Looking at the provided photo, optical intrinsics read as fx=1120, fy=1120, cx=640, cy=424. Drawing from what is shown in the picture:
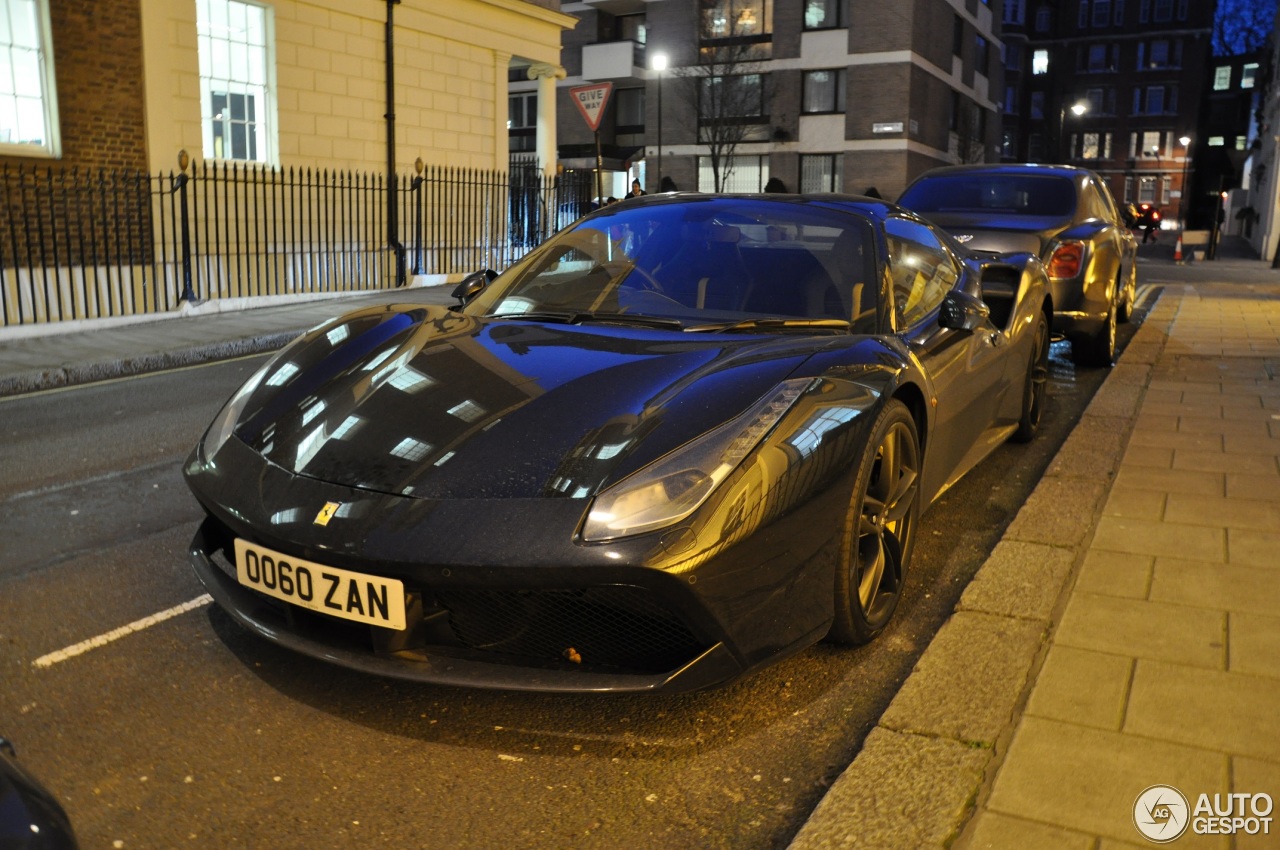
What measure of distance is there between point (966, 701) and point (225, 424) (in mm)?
2263

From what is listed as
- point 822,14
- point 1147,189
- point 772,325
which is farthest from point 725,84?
point 1147,189

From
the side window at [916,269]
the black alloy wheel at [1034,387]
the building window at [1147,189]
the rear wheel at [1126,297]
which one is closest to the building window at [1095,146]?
the building window at [1147,189]

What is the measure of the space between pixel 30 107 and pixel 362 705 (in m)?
12.3

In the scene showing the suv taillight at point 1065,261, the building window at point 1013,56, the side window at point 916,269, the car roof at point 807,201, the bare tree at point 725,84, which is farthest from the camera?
the building window at point 1013,56

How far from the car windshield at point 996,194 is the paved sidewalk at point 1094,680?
4.04 m

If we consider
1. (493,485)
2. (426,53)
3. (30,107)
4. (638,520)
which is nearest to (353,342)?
(493,485)

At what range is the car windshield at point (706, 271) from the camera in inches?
151

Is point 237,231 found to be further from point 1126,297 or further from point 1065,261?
point 1126,297

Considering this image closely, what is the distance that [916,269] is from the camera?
4414mm

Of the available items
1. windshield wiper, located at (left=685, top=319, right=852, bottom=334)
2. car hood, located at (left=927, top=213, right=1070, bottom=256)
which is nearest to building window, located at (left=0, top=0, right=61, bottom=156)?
car hood, located at (left=927, top=213, right=1070, bottom=256)

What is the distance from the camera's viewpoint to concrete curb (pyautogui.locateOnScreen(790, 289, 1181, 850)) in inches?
93.7

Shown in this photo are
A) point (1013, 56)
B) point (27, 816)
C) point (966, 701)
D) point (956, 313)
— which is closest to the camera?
point (27, 816)

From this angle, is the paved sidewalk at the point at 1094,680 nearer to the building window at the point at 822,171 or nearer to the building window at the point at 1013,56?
the building window at the point at 822,171

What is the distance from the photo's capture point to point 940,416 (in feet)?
13.4
